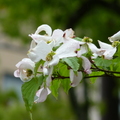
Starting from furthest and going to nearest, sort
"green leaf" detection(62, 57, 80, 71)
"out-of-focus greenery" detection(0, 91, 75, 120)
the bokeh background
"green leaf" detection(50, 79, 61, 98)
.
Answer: the bokeh background
"out-of-focus greenery" detection(0, 91, 75, 120)
"green leaf" detection(50, 79, 61, 98)
"green leaf" detection(62, 57, 80, 71)

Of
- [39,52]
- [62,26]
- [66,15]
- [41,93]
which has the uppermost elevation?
[66,15]

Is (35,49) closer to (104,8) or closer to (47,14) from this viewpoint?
(104,8)

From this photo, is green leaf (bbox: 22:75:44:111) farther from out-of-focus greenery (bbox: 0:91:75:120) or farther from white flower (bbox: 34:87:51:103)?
out-of-focus greenery (bbox: 0:91:75:120)

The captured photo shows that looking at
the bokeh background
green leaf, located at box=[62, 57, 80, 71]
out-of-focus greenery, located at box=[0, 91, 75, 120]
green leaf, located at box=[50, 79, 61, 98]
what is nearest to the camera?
green leaf, located at box=[62, 57, 80, 71]

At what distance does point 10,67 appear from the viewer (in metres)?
12.7

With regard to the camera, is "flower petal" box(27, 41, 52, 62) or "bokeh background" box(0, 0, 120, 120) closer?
"flower petal" box(27, 41, 52, 62)

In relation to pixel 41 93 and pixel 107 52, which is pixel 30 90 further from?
pixel 107 52

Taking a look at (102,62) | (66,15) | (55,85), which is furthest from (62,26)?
(102,62)

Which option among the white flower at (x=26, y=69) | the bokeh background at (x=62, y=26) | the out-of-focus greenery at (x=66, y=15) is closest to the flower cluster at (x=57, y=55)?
the white flower at (x=26, y=69)

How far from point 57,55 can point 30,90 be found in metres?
0.13

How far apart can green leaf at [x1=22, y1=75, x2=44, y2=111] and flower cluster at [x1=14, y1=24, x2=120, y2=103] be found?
0.6 inches

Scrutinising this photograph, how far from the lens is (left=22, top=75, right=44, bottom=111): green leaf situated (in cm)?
108

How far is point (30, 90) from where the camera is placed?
1089mm

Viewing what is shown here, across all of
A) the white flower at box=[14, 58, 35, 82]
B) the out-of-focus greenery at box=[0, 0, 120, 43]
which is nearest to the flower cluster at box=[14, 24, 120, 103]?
the white flower at box=[14, 58, 35, 82]
